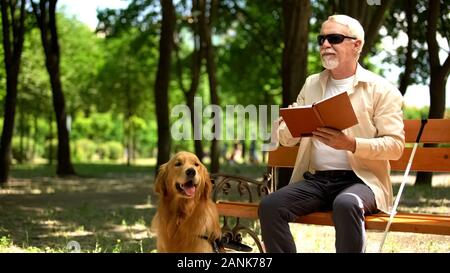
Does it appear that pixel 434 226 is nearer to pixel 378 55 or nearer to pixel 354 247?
pixel 354 247

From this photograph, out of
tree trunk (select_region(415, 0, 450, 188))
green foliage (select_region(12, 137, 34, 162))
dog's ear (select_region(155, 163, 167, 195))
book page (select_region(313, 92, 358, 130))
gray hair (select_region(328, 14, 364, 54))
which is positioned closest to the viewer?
book page (select_region(313, 92, 358, 130))

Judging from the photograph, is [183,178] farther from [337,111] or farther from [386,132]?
[386,132]

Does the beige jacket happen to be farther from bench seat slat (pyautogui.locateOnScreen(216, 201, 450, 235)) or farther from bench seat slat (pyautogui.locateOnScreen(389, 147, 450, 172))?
bench seat slat (pyautogui.locateOnScreen(389, 147, 450, 172))

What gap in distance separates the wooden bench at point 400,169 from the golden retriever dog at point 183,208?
608 millimetres

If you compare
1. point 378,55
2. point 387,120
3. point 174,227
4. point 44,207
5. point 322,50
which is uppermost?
point 378,55

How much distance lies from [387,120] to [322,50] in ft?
2.15

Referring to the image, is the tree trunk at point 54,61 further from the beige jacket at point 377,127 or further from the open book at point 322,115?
the open book at point 322,115

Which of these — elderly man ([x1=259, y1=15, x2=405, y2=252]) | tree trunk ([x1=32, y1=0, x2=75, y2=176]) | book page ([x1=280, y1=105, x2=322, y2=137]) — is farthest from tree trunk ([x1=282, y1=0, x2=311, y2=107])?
tree trunk ([x1=32, y1=0, x2=75, y2=176])

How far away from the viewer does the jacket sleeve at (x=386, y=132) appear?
14.0 feet

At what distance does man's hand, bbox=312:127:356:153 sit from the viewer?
4.18 metres

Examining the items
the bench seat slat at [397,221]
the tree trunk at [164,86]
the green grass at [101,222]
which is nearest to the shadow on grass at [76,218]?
the green grass at [101,222]

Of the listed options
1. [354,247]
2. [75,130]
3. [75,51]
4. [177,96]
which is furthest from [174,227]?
[75,130]
